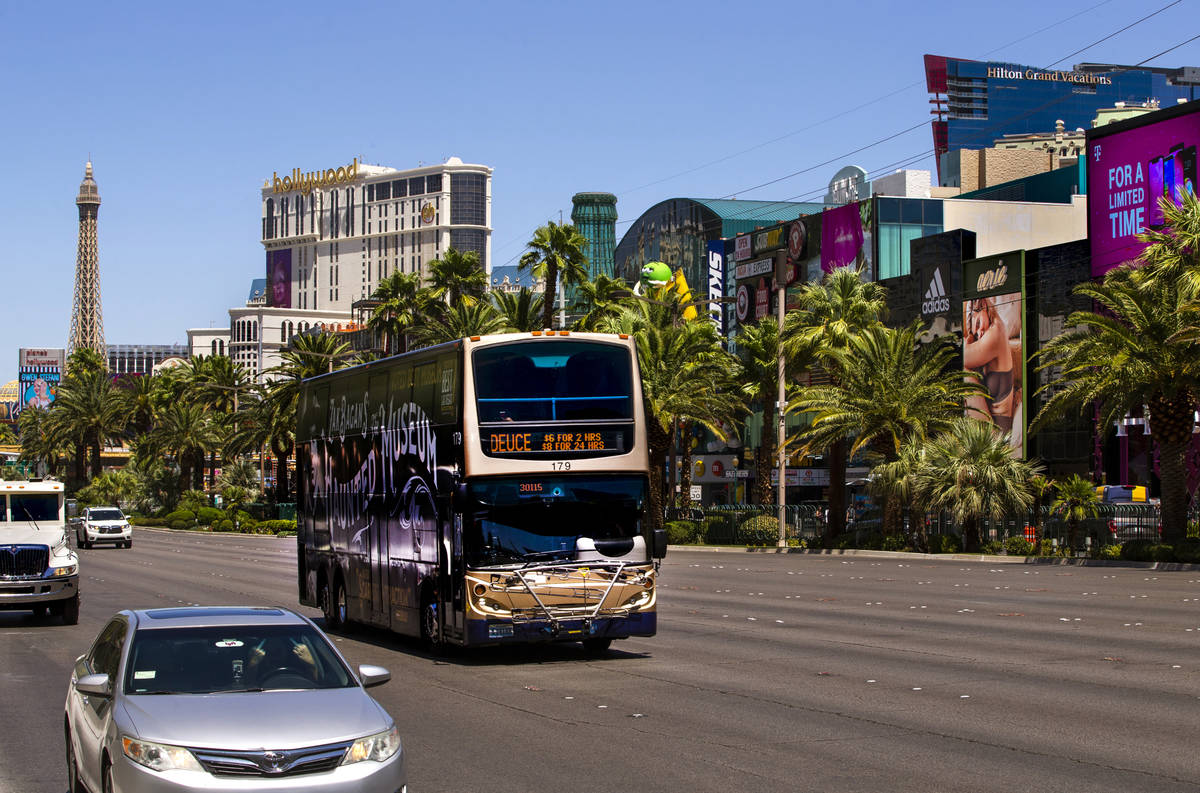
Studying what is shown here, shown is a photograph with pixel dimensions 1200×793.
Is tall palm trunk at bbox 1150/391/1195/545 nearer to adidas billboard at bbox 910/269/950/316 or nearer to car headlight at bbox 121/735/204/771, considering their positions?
adidas billboard at bbox 910/269/950/316

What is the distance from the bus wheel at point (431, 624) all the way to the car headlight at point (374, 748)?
9.90 meters

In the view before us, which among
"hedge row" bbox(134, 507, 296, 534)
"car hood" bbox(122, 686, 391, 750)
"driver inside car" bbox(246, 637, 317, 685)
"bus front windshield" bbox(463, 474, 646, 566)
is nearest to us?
Result: "car hood" bbox(122, 686, 391, 750)

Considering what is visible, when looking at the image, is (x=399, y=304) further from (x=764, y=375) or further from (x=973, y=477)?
(x=973, y=477)

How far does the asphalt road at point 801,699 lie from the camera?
10.2 meters

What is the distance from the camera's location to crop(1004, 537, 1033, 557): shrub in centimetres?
4213

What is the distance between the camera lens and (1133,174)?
59.4 metres

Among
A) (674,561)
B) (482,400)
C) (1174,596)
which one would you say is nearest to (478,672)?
(482,400)

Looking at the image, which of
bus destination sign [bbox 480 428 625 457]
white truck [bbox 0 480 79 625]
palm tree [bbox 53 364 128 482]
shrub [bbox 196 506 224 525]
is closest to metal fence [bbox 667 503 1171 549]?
bus destination sign [bbox 480 428 625 457]

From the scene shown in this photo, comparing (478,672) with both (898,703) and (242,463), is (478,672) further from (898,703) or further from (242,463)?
(242,463)

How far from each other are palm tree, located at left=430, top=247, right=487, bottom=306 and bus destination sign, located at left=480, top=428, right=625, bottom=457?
46487mm

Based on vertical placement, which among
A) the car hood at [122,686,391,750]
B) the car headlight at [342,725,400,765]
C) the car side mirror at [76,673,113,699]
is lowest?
the car headlight at [342,725,400,765]

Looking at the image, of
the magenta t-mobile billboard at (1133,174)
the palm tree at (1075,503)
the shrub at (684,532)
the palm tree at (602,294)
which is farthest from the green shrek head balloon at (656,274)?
the palm tree at (1075,503)

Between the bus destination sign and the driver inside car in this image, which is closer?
the driver inside car

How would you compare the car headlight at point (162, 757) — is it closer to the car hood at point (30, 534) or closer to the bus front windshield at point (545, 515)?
the bus front windshield at point (545, 515)
